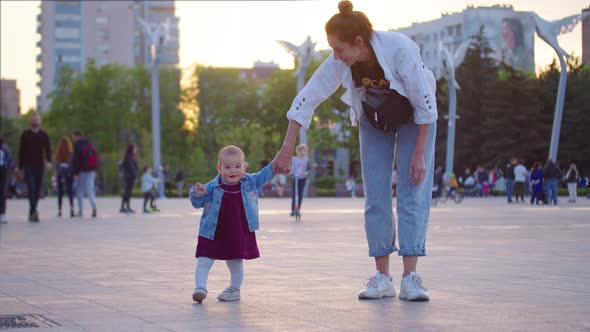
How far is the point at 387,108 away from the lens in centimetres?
679

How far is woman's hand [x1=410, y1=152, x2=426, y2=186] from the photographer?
6828mm

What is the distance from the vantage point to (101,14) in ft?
512

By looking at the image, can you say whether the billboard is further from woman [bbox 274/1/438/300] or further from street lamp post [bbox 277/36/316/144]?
woman [bbox 274/1/438/300]

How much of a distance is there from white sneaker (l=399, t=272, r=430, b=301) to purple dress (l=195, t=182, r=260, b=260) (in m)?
0.98

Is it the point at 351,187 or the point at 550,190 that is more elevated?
the point at 550,190

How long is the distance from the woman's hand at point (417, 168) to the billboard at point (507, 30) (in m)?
137

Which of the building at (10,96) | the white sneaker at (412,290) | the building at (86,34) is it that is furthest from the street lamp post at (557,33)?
the building at (10,96)

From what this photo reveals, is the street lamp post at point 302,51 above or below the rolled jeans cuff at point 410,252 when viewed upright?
above

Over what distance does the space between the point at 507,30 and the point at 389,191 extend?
13994cm

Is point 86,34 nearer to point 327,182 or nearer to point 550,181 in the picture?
point 327,182

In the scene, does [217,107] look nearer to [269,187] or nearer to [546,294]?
[269,187]

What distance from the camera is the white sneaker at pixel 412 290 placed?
6633 mm

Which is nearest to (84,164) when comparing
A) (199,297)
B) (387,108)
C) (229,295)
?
(229,295)

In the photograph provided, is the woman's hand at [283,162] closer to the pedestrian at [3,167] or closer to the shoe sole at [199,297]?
the shoe sole at [199,297]
